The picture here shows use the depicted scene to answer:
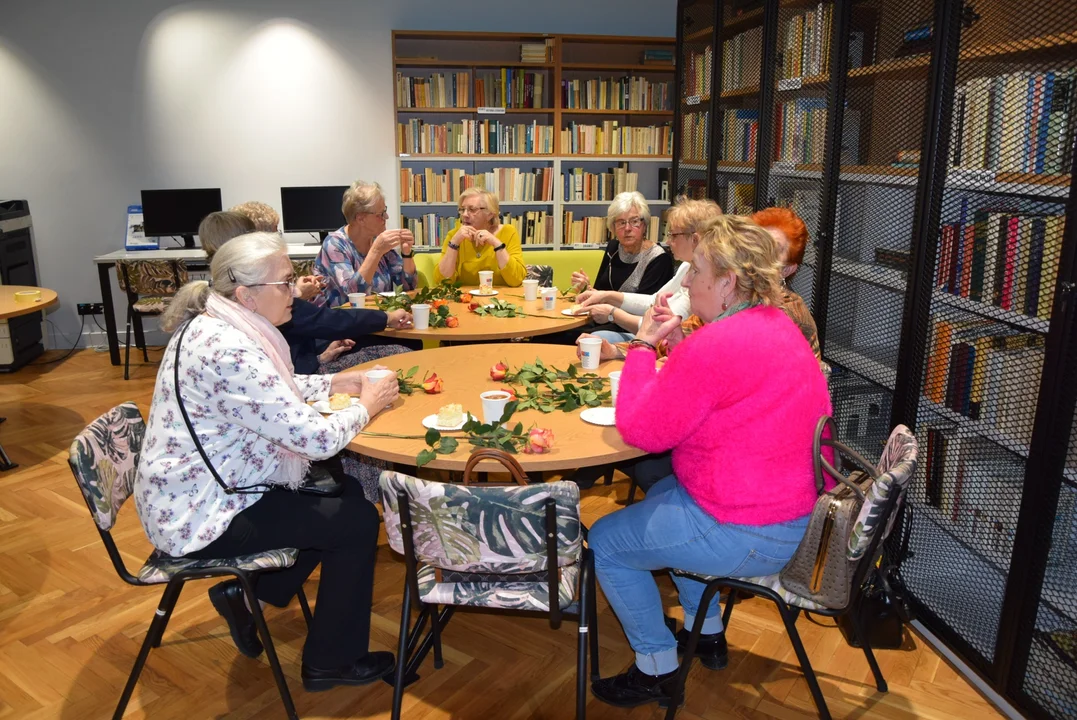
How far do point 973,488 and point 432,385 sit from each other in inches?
68.7

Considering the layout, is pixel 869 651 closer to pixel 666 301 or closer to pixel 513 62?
pixel 666 301

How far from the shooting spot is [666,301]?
321 centimetres

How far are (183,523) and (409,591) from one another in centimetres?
61

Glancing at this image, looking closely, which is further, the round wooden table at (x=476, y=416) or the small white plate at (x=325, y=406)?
the small white plate at (x=325, y=406)

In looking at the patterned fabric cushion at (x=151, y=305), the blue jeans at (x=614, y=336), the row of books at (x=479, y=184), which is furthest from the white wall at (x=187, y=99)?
the blue jeans at (x=614, y=336)

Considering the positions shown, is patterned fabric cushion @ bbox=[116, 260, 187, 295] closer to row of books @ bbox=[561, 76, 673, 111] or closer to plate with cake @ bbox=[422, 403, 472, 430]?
row of books @ bbox=[561, 76, 673, 111]

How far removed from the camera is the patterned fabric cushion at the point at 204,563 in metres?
2.12

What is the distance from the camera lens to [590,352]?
9.10ft

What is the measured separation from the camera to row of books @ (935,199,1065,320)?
91.2 inches

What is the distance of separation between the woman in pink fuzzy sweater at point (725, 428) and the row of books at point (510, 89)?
4641 mm

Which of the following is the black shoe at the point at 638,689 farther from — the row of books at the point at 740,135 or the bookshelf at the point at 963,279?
the row of books at the point at 740,135

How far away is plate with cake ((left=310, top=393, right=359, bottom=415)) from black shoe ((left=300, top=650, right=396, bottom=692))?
Result: 0.75 m

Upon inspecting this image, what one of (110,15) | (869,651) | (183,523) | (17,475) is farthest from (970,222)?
(110,15)

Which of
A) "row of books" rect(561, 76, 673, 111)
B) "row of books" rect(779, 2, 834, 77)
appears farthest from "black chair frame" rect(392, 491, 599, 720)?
"row of books" rect(561, 76, 673, 111)
